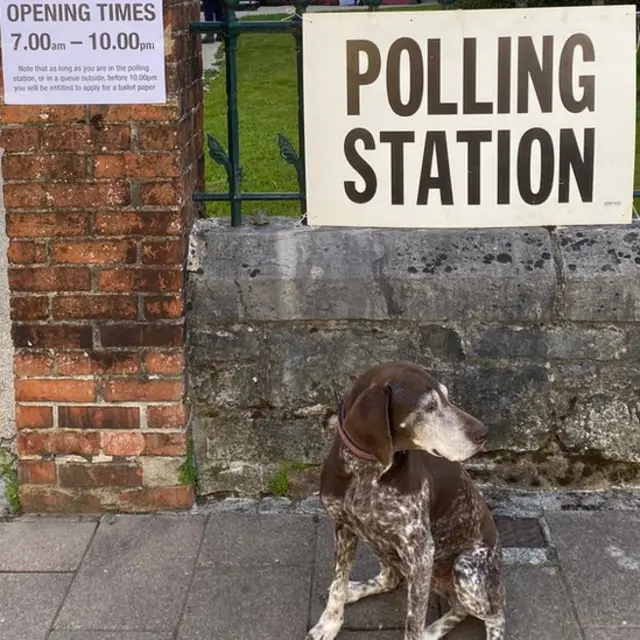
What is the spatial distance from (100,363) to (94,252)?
43 cm

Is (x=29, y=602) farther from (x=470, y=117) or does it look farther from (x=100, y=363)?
(x=470, y=117)

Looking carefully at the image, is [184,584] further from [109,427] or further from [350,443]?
[350,443]

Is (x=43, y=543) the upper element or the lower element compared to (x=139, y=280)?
lower

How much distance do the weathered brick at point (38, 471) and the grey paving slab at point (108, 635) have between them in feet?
2.72

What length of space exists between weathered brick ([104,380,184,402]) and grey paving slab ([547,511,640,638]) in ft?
5.01

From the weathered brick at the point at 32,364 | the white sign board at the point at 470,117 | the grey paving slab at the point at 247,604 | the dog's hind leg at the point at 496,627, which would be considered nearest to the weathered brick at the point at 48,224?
the weathered brick at the point at 32,364

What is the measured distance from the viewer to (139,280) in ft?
12.5

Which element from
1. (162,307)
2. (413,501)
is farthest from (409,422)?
(162,307)

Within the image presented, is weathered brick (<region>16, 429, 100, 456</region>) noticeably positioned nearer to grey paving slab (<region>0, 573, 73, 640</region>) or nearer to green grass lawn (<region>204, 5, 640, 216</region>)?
grey paving slab (<region>0, 573, 73, 640</region>)

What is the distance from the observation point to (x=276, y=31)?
12.7 feet

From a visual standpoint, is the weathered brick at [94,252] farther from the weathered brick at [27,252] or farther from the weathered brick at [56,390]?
the weathered brick at [56,390]

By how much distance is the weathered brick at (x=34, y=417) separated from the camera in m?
3.91

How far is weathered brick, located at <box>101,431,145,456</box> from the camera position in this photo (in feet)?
12.8

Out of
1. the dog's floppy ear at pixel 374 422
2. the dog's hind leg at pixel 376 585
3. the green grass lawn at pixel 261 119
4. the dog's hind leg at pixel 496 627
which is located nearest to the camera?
the dog's floppy ear at pixel 374 422
